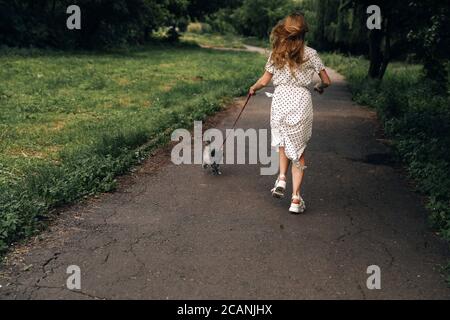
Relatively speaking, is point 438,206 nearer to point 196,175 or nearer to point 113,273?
point 196,175

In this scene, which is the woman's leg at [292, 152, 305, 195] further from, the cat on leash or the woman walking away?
the cat on leash

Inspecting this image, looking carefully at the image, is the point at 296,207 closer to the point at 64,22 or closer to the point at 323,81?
the point at 323,81

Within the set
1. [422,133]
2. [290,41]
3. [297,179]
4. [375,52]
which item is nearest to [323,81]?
[290,41]

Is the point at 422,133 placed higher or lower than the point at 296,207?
higher

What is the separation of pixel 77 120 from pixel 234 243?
683 centimetres

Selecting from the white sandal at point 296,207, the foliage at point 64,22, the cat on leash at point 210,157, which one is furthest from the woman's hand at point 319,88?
the foliage at point 64,22

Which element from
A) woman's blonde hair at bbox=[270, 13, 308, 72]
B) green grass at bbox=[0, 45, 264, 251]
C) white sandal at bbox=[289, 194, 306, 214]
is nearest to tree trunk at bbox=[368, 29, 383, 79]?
green grass at bbox=[0, 45, 264, 251]

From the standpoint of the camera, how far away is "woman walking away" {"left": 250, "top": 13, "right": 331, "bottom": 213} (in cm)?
564

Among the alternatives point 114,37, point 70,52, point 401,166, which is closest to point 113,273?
point 401,166

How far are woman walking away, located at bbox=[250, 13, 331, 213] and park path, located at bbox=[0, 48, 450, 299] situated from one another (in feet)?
1.95

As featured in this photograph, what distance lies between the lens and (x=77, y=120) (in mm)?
10930

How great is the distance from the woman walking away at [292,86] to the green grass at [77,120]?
2.16 meters

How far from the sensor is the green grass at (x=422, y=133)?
20.9 feet
